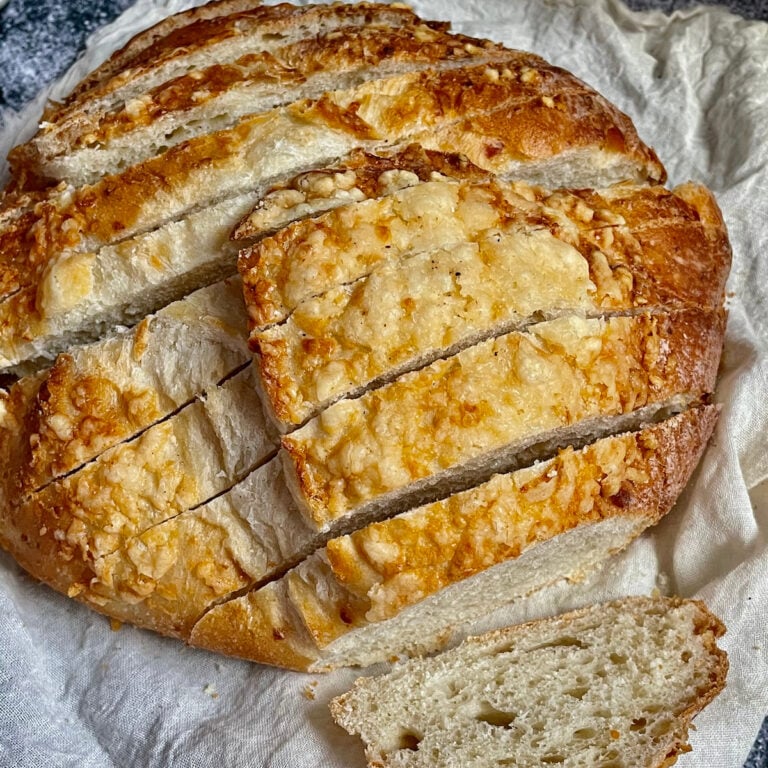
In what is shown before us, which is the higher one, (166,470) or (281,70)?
(281,70)

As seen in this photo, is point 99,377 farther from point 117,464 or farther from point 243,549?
point 243,549

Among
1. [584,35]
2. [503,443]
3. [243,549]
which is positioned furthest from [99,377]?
[584,35]

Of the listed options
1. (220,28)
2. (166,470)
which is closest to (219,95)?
(220,28)

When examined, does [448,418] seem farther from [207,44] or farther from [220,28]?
[220,28]

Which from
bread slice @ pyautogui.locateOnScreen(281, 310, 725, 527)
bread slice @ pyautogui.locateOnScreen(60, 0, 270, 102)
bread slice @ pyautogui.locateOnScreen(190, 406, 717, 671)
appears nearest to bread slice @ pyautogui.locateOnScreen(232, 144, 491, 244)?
bread slice @ pyautogui.locateOnScreen(281, 310, 725, 527)

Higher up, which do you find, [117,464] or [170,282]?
[170,282]

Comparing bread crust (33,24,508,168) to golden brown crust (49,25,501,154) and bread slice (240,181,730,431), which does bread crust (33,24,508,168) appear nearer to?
golden brown crust (49,25,501,154)

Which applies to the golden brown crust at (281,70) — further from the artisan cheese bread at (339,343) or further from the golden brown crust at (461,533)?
the golden brown crust at (461,533)
